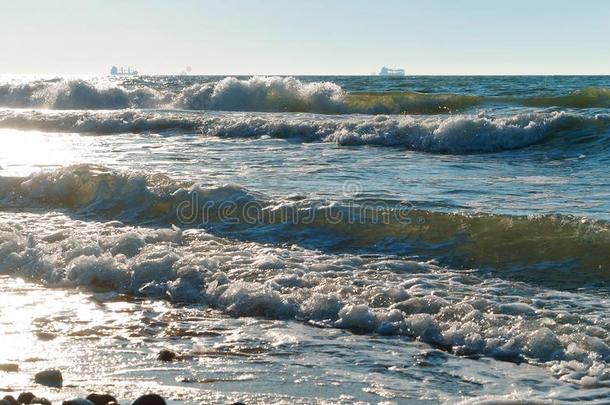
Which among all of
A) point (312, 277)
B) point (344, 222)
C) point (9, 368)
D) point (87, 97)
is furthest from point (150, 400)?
point (87, 97)

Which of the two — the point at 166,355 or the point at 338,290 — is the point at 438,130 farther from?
the point at 166,355

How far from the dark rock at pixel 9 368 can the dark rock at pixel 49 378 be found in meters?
0.27

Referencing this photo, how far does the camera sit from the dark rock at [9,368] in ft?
16.1

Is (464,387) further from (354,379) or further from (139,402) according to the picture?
(139,402)

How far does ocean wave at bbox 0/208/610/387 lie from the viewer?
527cm

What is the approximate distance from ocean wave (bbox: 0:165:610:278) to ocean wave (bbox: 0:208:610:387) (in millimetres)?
522

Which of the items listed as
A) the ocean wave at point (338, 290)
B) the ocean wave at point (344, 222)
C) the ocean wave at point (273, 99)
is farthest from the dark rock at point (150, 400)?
the ocean wave at point (273, 99)

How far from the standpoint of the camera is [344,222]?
28.8 ft

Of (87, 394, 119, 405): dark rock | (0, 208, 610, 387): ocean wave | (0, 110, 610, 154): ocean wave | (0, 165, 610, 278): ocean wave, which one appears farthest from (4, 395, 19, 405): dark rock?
(0, 110, 610, 154): ocean wave

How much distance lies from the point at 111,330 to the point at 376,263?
249 cm

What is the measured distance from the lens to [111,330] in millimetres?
5852

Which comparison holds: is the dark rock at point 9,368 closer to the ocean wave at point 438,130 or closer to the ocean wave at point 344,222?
the ocean wave at point 344,222

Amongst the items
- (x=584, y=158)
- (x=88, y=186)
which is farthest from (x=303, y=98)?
(x=88, y=186)

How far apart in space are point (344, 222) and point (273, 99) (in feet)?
64.8
